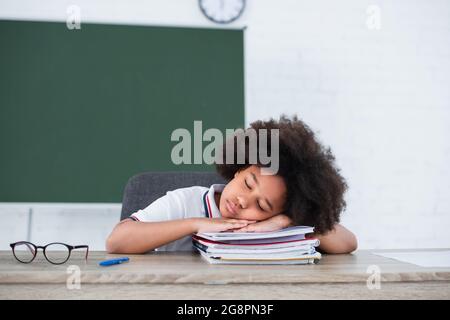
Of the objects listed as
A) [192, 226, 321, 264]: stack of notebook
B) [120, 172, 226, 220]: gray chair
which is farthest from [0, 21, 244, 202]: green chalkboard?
[192, 226, 321, 264]: stack of notebook

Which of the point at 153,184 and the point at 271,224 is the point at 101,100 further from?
the point at 271,224

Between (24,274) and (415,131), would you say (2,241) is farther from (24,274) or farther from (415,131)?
(415,131)

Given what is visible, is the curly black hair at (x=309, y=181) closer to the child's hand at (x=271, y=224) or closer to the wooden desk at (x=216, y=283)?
the child's hand at (x=271, y=224)

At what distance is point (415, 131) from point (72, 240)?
7.63ft

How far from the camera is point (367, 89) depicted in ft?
9.73

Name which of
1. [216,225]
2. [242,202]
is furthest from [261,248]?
[242,202]

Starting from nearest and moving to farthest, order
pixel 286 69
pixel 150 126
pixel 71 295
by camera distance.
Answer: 1. pixel 71 295
2. pixel 150 126
3. pixel 286 69

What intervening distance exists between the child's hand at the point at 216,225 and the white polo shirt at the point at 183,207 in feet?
0.71

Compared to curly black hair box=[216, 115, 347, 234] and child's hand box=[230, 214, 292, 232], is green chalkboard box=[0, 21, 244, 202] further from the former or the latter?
child's hand box=[230, 214, 292, 232]

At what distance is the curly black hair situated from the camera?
1099 millimetres

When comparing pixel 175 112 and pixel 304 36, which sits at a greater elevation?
pixel 304 36

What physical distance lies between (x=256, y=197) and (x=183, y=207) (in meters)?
0.27

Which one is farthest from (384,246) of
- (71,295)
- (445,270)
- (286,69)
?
(71,295)
